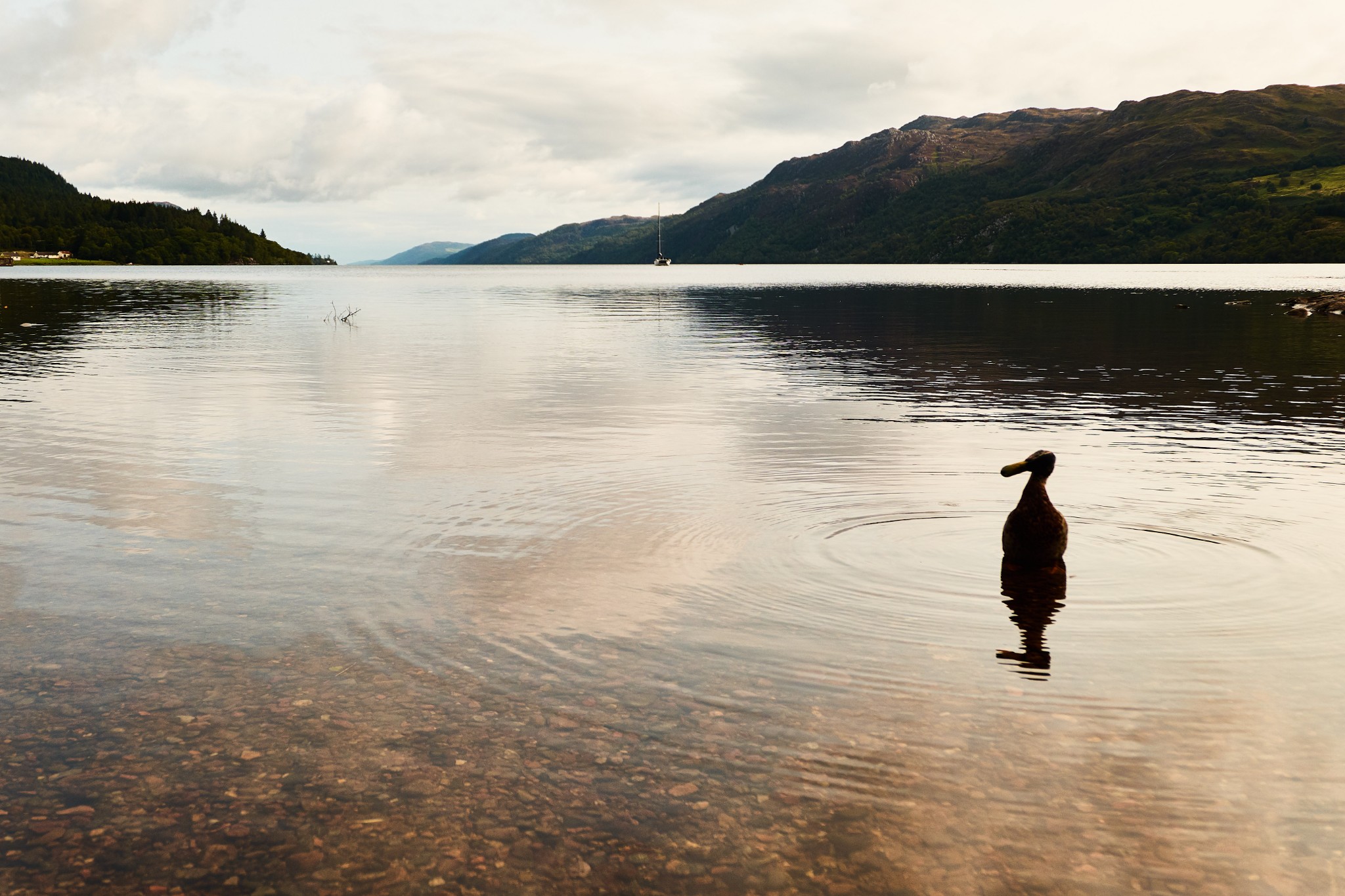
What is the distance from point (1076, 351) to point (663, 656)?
52.3m

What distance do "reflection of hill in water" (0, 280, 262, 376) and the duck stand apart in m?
42.4

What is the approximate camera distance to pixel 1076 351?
59.4 m

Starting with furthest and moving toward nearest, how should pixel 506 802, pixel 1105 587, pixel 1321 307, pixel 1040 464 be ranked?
pixel 1321 307 < pixel 1040 464 < pixel 1105 587 < pixel 506 802

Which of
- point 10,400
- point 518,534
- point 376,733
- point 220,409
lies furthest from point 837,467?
point 10,400

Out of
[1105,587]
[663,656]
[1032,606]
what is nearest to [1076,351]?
[1105,587]

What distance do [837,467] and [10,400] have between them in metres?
28.5

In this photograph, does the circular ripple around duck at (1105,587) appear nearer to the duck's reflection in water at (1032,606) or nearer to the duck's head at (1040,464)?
the duck's reflection in water at (1032,606)

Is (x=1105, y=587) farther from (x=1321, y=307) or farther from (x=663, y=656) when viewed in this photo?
(x=1321, y=307)

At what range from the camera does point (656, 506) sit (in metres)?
21.1

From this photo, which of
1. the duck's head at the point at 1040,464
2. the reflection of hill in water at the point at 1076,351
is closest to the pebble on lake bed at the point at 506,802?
the duck's head at the point at 1040,464

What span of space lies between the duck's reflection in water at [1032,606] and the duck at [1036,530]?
0.49 ft

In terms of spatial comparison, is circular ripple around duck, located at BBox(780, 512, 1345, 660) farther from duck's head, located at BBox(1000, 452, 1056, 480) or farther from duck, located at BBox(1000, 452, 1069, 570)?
duck's head, located at BBox(1000, 452, 1056, 480)

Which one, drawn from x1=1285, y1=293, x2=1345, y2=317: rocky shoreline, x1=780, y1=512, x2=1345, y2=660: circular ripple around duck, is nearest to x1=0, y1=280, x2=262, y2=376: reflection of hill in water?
x1=780, y1=512, x2=1345, y2=660: circular ripple around duck

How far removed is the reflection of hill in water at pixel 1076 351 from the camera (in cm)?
4022
